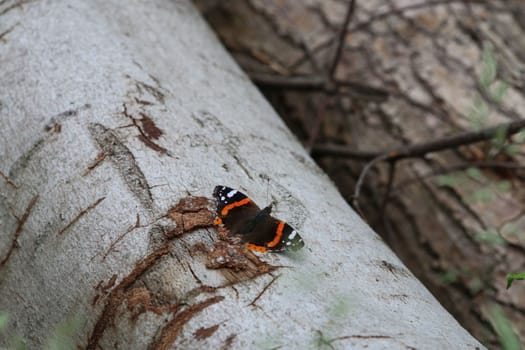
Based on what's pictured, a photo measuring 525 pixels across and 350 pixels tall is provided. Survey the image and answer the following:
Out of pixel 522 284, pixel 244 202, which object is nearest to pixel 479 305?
pixel 522 284

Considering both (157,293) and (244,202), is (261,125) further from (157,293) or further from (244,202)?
(157,293)

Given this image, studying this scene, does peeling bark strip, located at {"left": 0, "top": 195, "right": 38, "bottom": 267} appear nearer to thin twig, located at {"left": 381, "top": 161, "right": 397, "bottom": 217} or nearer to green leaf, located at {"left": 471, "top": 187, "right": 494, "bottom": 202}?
thin twig, located at {"left": 381, "top": 161, "right": 397, "bottom": 217}

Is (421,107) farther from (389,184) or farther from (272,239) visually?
(272,239)

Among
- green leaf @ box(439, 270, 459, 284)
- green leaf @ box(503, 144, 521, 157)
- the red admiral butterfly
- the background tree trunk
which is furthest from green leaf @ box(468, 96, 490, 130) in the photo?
the red admiral butterfly

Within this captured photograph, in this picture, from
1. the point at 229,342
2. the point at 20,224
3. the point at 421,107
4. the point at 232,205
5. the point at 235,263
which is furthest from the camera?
the point at 421,107

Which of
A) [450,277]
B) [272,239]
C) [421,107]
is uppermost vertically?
[272,239]

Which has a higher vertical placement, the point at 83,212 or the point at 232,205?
the point at 83,212

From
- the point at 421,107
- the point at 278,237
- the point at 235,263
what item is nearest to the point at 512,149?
the point at 421,107
